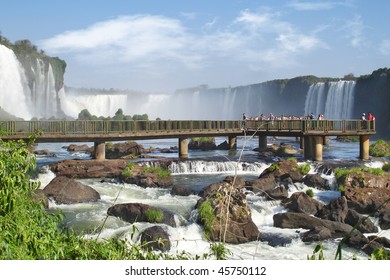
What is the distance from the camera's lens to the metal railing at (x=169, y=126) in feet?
91.4

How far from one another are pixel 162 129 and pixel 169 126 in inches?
23.6

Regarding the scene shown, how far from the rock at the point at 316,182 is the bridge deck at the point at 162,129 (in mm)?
4132

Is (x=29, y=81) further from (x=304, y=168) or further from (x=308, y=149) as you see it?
(x=304, y=168)

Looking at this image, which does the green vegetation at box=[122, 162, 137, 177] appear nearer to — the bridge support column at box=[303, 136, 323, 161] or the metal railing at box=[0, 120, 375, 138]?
the metal railing at box=[0, 120, 375, 138]

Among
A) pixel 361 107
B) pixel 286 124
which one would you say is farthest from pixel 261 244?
pixel 361 107

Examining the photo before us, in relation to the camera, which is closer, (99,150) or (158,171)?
(158,171)

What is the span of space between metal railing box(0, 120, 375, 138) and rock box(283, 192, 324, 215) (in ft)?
27.5

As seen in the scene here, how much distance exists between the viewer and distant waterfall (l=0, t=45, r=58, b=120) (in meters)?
57.2

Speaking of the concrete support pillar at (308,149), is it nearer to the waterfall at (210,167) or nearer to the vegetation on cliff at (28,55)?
the waterfall at (210,167)

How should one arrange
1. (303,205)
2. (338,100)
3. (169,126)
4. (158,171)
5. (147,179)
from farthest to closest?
(338,100), (169,126), (158,171), (147,179), (303,205)

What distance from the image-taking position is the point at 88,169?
979 inches

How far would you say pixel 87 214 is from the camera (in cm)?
1720

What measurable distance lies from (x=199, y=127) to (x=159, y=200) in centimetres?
1520

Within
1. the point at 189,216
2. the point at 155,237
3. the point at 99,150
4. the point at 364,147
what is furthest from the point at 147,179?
the point at 364,147
